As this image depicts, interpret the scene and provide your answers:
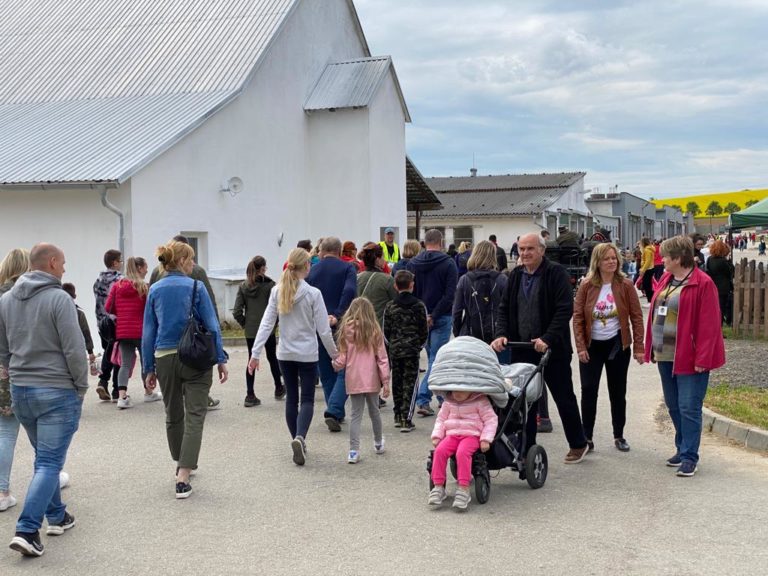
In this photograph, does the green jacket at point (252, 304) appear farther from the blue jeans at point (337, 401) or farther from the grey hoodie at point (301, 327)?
the grey hoodie at point (301, 327)

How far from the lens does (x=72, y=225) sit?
17875 millimetres

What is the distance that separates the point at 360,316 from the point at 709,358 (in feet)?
9.99

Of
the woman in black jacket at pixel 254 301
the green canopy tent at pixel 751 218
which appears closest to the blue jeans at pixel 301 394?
the woman in black jacket at pixel 254 301

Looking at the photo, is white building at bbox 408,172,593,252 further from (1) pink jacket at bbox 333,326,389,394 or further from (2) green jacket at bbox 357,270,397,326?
(1) pink jacket at bbox 333,326,389,394

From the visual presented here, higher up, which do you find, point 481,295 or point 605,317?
point 481,295

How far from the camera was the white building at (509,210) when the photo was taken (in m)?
49.7


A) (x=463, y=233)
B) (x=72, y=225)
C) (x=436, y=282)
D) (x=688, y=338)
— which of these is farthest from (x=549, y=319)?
(x=463, y=233)

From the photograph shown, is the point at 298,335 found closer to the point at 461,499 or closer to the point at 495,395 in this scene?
the point at 495,395

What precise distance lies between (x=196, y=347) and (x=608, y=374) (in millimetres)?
3780

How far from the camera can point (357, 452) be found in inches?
306

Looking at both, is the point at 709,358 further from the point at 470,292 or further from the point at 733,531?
the point at 470,292

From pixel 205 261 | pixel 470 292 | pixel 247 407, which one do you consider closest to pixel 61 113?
pixel 205 261

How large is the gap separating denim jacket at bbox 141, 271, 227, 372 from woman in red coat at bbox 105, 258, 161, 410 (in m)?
3.82

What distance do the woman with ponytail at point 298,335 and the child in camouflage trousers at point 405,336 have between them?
4.28 feet
